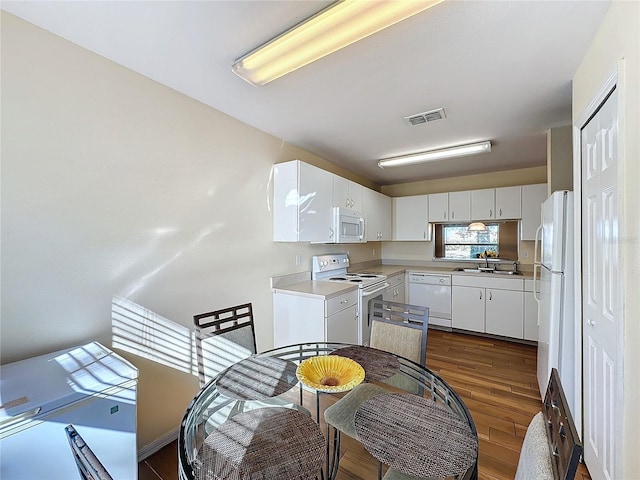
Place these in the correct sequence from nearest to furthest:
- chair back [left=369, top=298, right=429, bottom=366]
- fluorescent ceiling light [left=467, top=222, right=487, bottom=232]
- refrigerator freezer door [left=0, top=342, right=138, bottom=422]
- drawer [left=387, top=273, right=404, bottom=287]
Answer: refrigerator freezer door [left=0, top=342, right=138, bottom=422], chair back [left=369, top=298, right=429, bottom=366], drawer [left=387, top=273, right=404, bottom=287], fluorescent ceiling light [left=467, top=222, right=487, bottom=232]

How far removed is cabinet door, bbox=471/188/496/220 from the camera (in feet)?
13.5

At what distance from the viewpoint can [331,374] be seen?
1.44m

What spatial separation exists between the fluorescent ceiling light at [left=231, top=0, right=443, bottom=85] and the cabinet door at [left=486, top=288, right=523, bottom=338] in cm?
368

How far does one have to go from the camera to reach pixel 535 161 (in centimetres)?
375

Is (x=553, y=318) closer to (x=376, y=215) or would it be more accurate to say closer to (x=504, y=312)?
(x=504, y=312)

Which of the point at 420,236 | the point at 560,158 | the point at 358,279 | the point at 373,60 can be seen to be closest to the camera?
the point at 373,60

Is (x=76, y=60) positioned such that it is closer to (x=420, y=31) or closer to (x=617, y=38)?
(x=420, y=31)

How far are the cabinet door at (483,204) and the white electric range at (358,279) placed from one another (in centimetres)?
181

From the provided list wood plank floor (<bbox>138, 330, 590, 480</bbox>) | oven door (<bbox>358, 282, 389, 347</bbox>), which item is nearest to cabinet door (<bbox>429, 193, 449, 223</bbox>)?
wood plank floor (<bbox>138, 330, 590, 480</bbox>)

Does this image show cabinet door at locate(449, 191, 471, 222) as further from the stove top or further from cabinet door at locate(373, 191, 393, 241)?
the stove top

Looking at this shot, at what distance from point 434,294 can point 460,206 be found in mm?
1411

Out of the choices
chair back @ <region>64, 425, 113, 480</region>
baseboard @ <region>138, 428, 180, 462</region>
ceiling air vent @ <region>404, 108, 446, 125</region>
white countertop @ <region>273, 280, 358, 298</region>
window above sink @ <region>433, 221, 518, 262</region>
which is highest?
ceiling air vent @ <region>404, 108, 446, 125</region>

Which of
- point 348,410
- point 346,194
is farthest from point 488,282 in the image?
point 348,410


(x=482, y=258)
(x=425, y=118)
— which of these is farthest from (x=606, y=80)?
(x=482, y=258)
